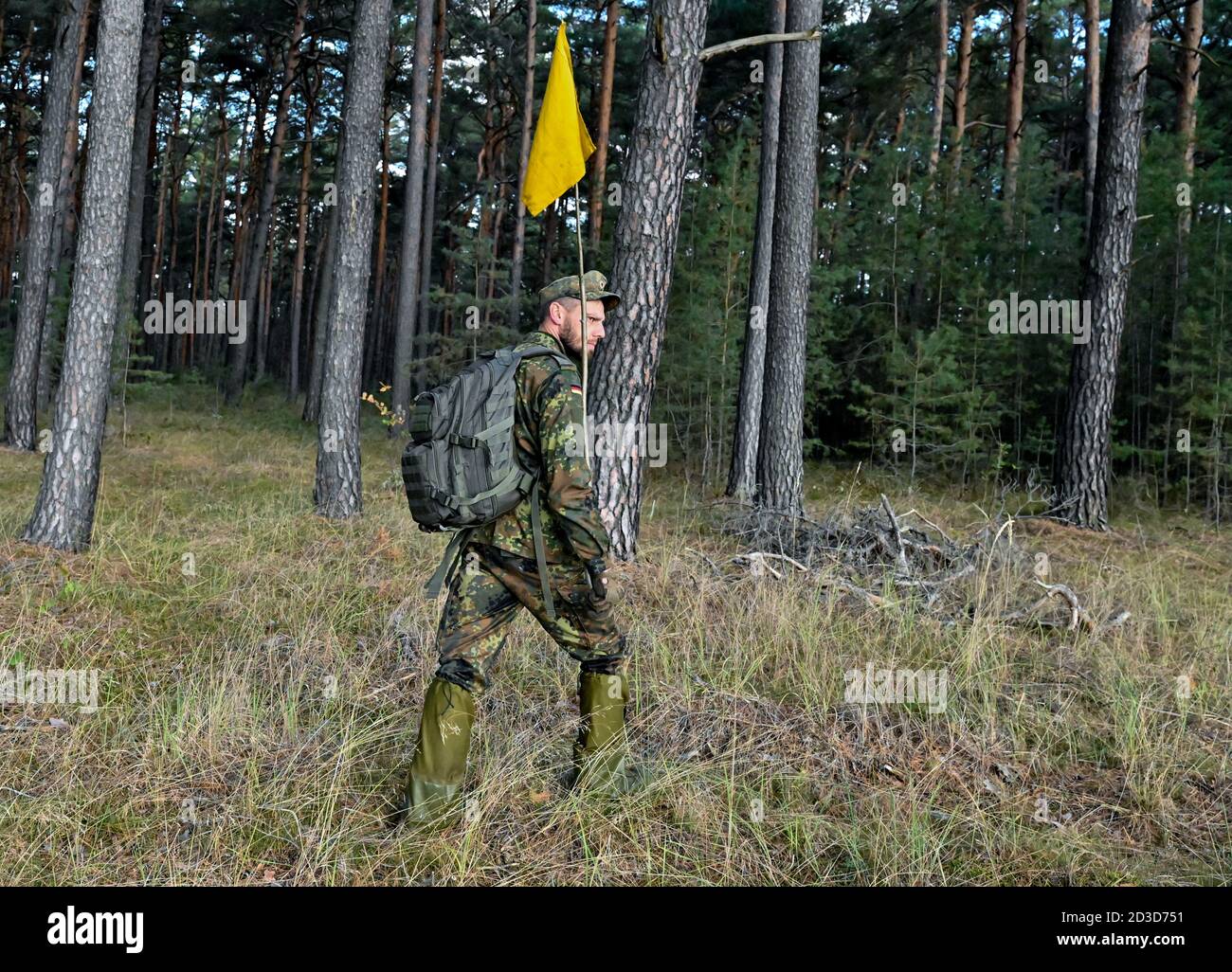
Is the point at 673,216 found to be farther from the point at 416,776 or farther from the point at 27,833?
the point at 27,833

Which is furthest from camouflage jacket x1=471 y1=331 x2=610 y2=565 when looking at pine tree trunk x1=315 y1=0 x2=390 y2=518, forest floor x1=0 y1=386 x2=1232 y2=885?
pine tree trunk x1=315 y1=0 x2=390 y2=518

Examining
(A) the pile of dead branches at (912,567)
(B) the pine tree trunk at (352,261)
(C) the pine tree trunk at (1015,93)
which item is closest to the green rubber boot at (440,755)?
(A) the pile of dead branches at (912,567)

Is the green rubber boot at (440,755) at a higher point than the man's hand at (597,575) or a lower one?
lower

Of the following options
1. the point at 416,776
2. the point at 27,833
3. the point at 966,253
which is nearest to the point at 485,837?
the point at 416,776

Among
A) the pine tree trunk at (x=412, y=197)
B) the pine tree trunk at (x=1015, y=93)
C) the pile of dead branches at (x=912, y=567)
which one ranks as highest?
the pine tree trunk at (x=1015, y=93)

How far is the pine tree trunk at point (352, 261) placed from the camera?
861 cm

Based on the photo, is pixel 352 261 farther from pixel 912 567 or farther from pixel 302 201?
pixel 302 201

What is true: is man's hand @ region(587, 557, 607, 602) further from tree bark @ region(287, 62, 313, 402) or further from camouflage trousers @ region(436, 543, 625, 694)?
tree bark @ region(287, 62, 313, 402)

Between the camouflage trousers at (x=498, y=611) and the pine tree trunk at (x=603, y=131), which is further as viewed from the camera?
the pine tree trunk at (x=603, y=131)

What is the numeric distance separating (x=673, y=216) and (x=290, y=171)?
1186 inches

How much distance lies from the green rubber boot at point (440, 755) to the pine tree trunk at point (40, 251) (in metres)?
12.2

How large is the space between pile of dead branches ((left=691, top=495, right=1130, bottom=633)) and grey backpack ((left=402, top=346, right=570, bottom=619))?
2984 mm

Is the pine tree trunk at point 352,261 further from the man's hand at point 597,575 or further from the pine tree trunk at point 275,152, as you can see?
the pine tree trunk at point 275,152

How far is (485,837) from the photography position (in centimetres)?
317
